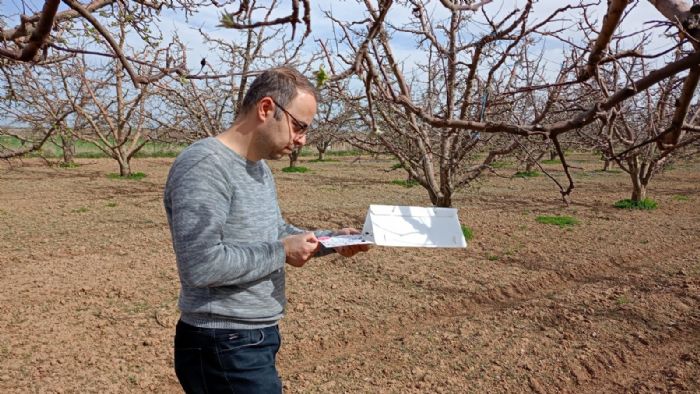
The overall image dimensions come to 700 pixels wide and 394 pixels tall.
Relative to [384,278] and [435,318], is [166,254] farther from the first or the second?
[435,318]

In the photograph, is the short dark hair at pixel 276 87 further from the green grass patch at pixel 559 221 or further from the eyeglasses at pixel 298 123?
the green grass patch at pixel 559 221

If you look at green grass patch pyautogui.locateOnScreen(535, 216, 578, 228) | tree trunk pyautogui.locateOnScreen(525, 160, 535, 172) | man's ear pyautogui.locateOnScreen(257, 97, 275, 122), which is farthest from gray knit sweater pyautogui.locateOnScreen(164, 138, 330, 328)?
green grass patch pyautogui.locateOnScreen(535, 216, 578, 228)

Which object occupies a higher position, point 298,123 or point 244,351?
point 298,123

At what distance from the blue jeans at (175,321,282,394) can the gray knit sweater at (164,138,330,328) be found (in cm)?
3

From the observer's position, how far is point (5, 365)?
3.31m

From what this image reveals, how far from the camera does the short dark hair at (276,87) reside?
1421 millimetres

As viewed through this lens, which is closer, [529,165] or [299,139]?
[299,139]

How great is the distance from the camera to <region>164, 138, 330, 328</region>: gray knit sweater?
126 centimetres

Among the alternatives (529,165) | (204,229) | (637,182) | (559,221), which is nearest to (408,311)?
(204,229)

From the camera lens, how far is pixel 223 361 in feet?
4.56

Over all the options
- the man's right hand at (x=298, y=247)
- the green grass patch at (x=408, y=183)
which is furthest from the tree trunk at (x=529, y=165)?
the green grass patch at (x=408, y=183)

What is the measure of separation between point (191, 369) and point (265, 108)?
783 millimetres

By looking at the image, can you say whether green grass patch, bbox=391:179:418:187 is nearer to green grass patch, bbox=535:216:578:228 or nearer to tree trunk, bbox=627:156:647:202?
green grass patch, bbox=535:216:578:228

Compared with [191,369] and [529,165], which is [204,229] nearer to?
[191,369]
